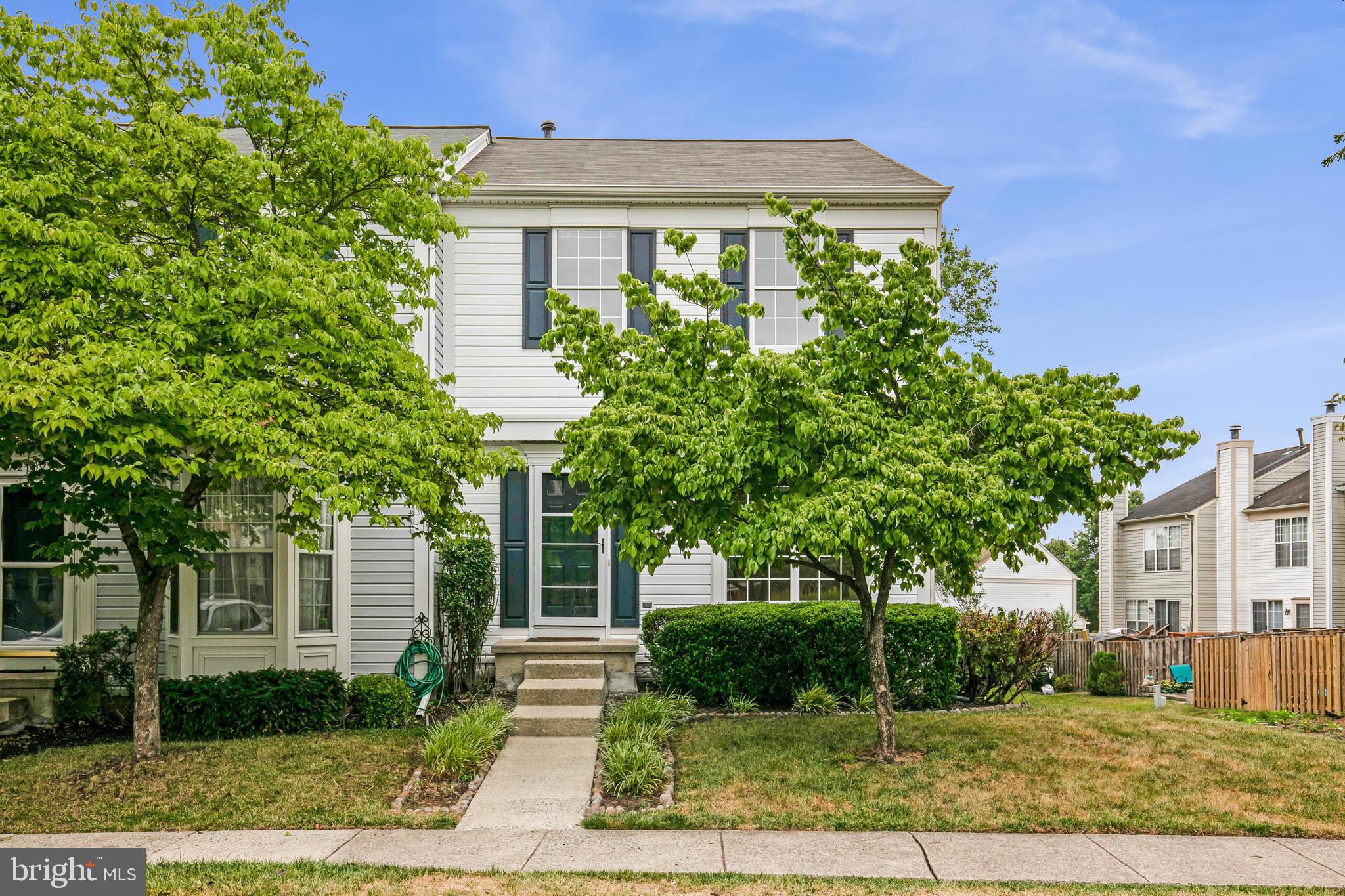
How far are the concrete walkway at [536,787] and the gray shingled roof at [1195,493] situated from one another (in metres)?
28.8

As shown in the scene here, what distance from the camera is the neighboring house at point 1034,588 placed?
40.8 m

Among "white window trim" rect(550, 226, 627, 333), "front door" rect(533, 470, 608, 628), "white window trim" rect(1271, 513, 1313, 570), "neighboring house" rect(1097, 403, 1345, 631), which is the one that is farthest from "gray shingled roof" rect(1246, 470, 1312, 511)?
"front door" rect(533, 470, 608, 628)

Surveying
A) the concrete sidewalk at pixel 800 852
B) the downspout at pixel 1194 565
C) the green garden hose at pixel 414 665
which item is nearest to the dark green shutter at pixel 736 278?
the green garden hose at pixel 414 665

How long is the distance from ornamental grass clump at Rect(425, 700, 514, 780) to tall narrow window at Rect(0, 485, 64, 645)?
5.05 metres

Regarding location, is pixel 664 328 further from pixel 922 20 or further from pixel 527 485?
pixel 922 20

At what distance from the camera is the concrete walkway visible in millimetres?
6785

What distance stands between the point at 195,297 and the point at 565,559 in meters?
6.10

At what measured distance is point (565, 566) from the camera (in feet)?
40.3

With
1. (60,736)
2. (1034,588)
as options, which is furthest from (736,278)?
(1034,588)

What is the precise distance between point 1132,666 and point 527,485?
12.5m

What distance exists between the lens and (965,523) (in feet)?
23.5

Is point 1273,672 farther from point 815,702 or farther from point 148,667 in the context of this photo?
point 148,667

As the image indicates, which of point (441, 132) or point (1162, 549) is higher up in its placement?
point (441, 132)

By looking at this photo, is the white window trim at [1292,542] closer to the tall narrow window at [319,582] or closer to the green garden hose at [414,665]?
the green garden hose at [414,665]
